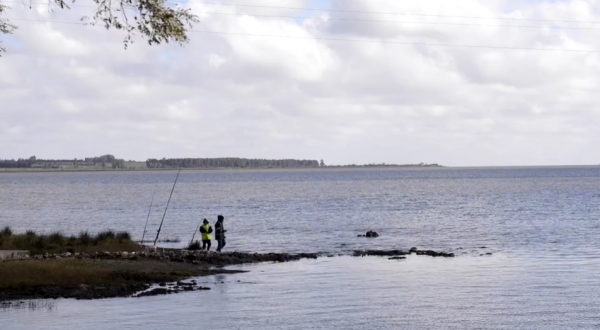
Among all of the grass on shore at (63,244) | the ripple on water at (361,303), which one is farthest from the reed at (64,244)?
the ripple on water at (361,303)

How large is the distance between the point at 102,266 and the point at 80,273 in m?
2.21

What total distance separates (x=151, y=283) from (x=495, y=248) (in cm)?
2023

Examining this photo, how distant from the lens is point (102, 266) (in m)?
29.4

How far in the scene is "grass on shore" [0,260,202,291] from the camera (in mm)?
25672

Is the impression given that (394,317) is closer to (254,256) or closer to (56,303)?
(56,303)

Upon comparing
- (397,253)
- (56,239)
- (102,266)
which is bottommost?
(397,253)

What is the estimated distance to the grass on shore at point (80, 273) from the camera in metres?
25.7

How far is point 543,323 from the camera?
68.5ft

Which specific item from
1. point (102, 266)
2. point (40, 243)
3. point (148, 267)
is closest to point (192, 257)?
point (148, 267)

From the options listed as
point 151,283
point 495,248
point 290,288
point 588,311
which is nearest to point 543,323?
point 588,311

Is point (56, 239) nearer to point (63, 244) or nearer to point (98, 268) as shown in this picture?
point (63, 244)

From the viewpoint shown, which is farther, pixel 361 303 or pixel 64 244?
pixel 64 244

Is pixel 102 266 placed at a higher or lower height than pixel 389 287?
higher

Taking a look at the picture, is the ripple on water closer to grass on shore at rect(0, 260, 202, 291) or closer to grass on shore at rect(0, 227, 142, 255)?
grass on shore at rect(0, 260, 202, 291)
